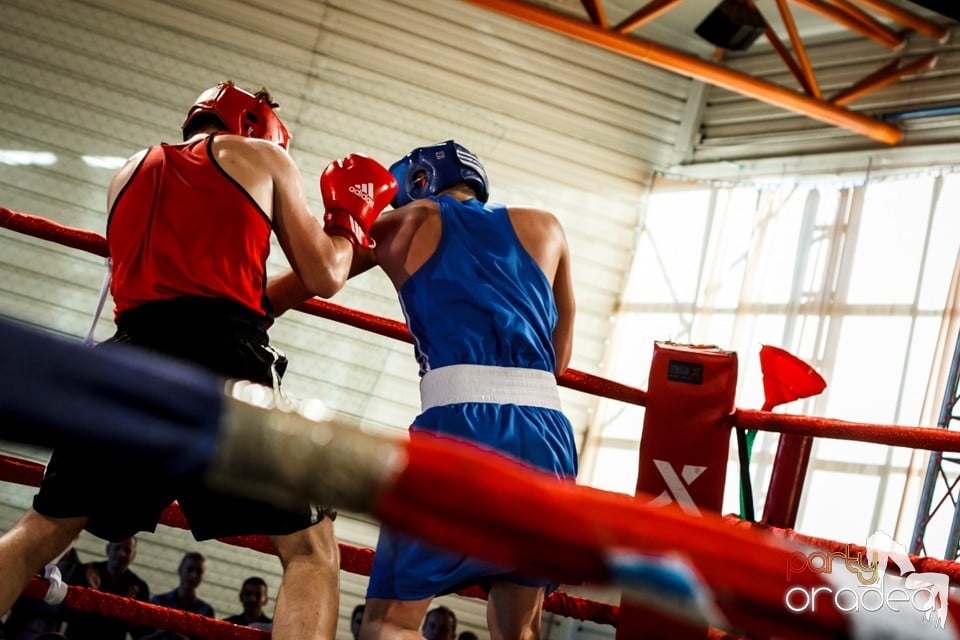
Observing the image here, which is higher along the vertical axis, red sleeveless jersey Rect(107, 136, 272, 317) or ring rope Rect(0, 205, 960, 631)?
red sleeveless jersey Rect(107, 136, 272, 317)

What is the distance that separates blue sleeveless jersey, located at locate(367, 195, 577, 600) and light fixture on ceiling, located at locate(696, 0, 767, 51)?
5.88 meters

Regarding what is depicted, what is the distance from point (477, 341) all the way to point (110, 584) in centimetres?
444

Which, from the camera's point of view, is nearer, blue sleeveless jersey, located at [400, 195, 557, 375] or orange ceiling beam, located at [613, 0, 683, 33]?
blue sleeveless jersey, located at [400, 195, 557, 375]

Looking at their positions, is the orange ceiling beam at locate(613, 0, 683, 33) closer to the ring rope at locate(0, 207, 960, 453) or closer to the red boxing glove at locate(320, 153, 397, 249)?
the ring rope at locate(0, 207, 960, 453)

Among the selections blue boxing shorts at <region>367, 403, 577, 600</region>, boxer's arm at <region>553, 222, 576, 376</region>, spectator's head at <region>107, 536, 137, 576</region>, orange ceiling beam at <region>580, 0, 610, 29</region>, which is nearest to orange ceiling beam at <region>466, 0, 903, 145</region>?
orange ceiling beam at <region>580, 0, 610, 29</region>

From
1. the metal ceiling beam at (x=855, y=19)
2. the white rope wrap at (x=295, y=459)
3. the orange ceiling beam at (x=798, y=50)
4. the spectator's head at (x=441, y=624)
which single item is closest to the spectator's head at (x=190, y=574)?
the spectator's head at (x=441, y=624)

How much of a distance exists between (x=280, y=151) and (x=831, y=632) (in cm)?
146

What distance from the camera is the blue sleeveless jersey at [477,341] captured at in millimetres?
1776

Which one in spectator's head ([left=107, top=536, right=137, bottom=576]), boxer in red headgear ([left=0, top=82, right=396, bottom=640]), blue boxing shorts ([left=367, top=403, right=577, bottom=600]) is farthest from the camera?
spectator's head ([left=107, top=536, right=137, bottom=576])

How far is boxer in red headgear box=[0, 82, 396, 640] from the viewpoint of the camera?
1.65 m

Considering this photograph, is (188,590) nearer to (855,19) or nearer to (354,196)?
(354,196)

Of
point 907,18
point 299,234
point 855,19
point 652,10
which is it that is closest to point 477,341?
point 299,234

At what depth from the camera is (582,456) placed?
8617 millimetres

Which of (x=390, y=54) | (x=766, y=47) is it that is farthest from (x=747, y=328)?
(x=390, y=54)
